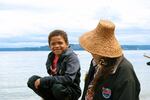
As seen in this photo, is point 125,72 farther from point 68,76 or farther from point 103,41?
point 68,76

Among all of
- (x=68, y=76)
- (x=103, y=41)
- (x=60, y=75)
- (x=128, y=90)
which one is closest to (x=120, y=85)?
(x=128, y=90)

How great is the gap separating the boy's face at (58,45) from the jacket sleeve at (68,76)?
161 millimetres

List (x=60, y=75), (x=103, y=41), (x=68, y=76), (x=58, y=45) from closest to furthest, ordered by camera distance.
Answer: (x=103, y=41), (x=68, y=76), (x=60, y=75), (x=58, y=45)

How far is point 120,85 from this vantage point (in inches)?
169

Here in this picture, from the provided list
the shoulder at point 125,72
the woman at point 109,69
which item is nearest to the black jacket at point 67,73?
the woman at point 109,69

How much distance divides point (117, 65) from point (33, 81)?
203cm

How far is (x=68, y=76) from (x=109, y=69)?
173cm

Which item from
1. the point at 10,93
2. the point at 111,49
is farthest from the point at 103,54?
the point at 10,93

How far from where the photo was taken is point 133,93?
14.1 feet

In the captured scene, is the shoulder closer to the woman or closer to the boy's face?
the woman

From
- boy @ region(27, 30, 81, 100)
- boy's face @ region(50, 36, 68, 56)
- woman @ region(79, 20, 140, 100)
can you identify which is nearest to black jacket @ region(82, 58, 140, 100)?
woman @ region(79, 20, 140, 100)

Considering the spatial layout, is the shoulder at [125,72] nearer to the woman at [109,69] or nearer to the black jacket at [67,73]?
the woman at [109,69]

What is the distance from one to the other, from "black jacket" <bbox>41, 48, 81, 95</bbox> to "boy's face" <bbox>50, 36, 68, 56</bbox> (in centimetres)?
6

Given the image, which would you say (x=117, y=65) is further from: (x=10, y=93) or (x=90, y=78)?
(x=10, y=93)
